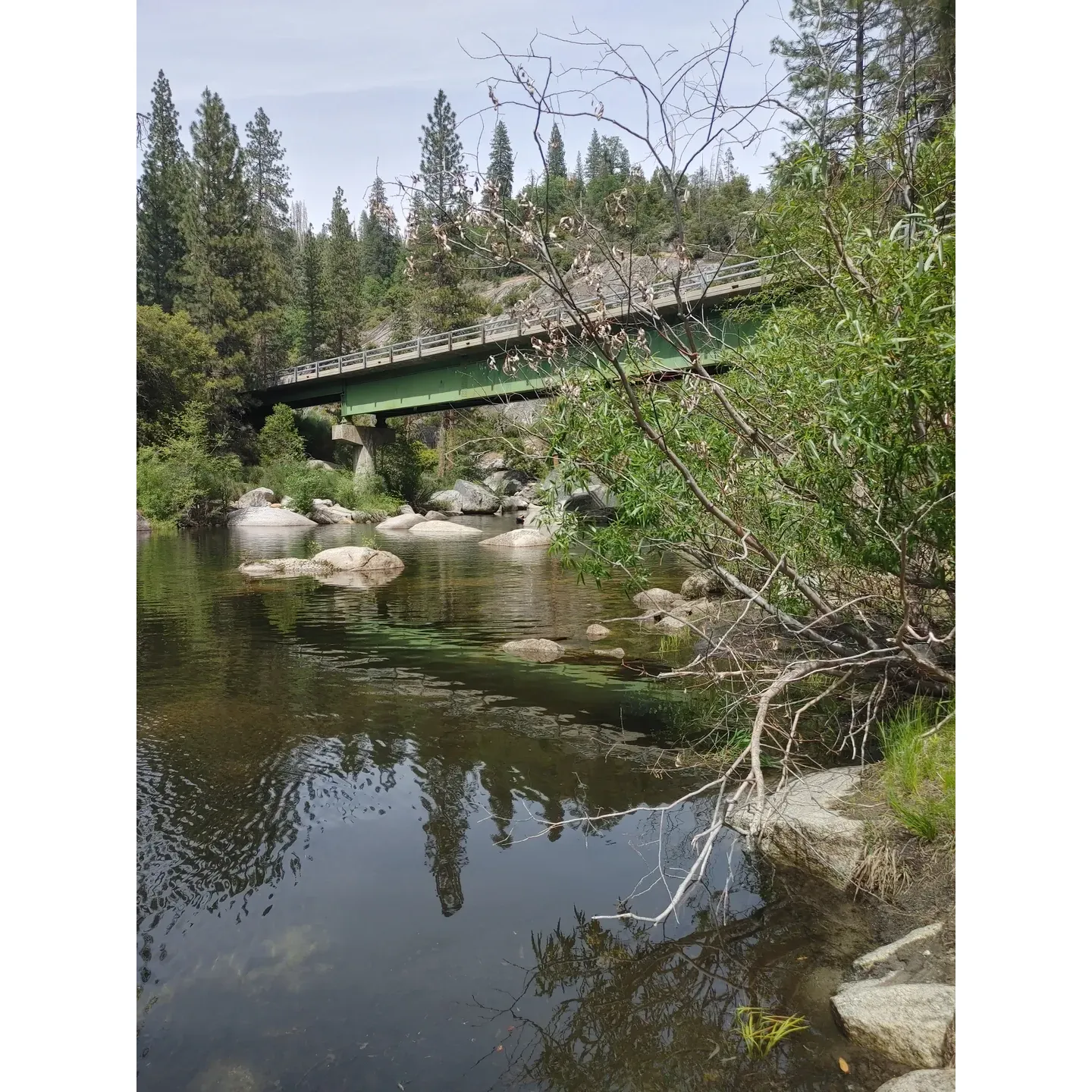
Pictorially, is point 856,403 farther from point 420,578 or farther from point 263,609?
point 420,578

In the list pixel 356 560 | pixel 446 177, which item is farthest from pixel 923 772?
pixel 356 560

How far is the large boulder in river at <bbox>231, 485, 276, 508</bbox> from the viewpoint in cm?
2977

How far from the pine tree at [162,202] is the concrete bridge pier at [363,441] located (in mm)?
10940

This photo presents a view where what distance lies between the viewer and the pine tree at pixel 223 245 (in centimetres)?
3569

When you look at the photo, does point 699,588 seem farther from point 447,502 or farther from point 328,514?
point 447,502

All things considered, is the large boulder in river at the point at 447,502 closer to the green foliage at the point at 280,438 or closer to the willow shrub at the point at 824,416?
the green foliage at the point at 280,438

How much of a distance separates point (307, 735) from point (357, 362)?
1136 inches

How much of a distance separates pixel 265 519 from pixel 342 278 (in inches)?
926

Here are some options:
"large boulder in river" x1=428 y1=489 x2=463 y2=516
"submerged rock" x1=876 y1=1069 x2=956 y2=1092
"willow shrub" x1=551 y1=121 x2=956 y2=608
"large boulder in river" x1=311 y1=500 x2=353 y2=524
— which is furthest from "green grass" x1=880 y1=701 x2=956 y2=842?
"large boulder in river" x1=428 y1=489 x2=463 y2=516

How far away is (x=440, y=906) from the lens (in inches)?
163

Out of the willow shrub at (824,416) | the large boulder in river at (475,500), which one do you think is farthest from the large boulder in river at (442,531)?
the willow shrub at (824,416)

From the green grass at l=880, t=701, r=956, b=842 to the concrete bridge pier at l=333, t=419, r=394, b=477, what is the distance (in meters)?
30.8

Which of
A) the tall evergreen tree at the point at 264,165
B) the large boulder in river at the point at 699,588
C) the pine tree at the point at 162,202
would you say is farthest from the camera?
the tall evergreen tree at the point at 264,165
